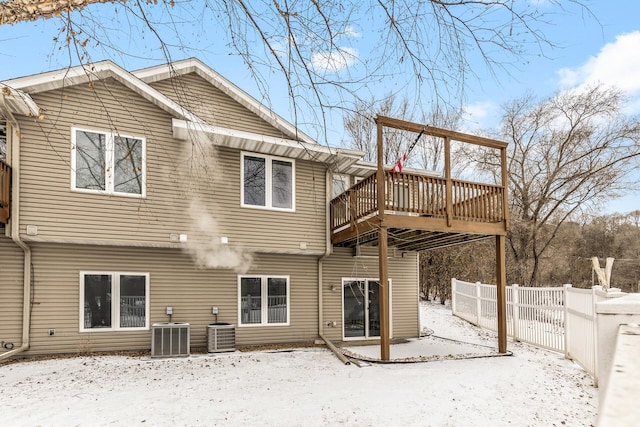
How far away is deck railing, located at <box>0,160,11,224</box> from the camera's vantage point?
313 inches

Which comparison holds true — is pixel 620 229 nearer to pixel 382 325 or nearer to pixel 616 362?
pixel 382 325

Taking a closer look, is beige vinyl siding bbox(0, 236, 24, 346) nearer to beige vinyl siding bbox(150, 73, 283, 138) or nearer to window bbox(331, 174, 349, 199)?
beige vinyl siding bbox(150, 73, 283, 138)

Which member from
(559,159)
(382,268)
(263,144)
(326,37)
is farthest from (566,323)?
(559,159)

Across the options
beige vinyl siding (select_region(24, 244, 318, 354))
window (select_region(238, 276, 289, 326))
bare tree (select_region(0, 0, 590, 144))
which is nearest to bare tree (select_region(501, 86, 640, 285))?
beige vinyl siding (select_region(24, 244, 318, 354))

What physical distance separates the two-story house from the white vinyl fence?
203cm

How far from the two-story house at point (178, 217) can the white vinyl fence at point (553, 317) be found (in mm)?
2026

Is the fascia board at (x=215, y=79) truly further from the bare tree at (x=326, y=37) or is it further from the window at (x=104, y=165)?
the bare tree at (x=326, y=37)

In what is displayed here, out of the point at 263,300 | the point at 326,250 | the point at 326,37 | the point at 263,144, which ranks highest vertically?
the point at 263,144

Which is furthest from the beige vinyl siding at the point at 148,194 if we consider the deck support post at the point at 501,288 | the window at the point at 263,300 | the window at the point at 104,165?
the deck support post at the point at 501,288

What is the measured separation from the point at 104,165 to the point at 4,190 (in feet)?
5.93

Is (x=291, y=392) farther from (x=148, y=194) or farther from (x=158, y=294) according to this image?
(x=148, y=194)

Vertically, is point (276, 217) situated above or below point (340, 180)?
below

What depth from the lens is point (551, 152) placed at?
21.2 metres

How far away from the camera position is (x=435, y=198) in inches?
382
